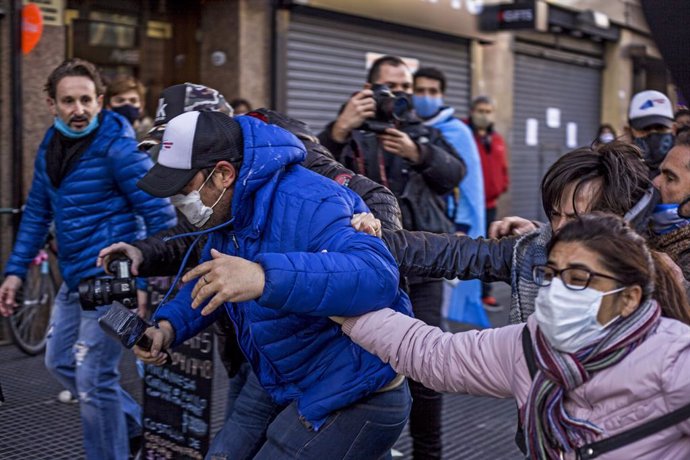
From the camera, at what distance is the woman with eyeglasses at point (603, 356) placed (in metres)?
2.11

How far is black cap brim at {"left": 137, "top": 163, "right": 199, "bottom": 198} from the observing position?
2.74m

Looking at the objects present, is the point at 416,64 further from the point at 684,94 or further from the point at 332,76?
the point at 684,94

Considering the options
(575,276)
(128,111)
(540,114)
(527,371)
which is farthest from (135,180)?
(540,114)

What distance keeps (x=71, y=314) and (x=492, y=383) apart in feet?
8.90

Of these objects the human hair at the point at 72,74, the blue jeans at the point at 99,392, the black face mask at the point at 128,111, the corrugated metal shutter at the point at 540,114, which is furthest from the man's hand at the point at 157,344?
the corrugated metal shutter at the point at 540,114

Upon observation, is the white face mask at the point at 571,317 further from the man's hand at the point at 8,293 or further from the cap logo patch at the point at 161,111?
the man's hand at the point at 8,293

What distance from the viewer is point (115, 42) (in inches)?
352

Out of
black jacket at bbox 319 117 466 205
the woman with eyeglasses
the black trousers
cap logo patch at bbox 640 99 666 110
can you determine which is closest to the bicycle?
black jacket at bbox 319 117 466 205

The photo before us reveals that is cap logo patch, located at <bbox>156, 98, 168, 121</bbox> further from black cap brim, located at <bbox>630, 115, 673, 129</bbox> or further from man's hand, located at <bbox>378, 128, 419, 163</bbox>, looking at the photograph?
black cap brim, located at <bbox>630, 115, 673, 129</bbox>

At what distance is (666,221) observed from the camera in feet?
10.1

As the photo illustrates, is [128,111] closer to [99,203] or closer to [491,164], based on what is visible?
[99,203]

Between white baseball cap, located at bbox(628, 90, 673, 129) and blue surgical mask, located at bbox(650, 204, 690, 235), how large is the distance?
3152mm

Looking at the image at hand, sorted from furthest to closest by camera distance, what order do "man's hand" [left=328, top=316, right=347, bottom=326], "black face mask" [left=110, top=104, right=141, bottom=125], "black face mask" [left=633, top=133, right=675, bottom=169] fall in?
"black face mask" [left=110, top=104, right=141, bottom=125], "black face mask" [left=633, top=133, right=675, bottom=169], "man's hand" [left=328, top=316, right=347, bottom=326]

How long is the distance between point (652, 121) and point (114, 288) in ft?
12.7
